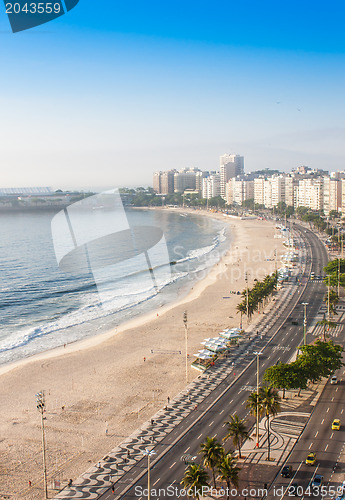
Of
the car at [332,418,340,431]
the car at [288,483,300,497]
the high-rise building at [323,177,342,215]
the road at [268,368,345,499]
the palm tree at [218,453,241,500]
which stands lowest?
the car at [288,483,300,497]

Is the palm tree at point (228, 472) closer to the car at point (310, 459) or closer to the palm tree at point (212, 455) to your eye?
the palm tree at point (212, 455)

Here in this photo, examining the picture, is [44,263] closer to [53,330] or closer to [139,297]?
[139,297]

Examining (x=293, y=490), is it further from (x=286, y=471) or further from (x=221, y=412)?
(x=221, y=412)

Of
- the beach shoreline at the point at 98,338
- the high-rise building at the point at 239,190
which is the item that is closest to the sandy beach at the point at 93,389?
the beach shoreline at the point at 98,338

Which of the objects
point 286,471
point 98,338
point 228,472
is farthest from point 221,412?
point 98,338

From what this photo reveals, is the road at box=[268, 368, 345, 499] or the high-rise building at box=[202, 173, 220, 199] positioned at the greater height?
the high-rise building at box=[202, 173, 220, 199]

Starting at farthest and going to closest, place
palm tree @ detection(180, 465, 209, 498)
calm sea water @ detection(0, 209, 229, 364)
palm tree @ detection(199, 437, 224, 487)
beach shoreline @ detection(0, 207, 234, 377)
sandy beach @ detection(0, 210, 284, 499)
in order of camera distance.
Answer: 1. calm sea water @ detection(0, 209, 229, 364)
2. beach shoreline @ detection(0, 207, 234, 377)
3. sandy beach @ detection(0, 210, 284, 499)
4. palm tree @ detection(199, 437, 224, 487)
5. palm tree @ detection(180, 465, 209, 498)

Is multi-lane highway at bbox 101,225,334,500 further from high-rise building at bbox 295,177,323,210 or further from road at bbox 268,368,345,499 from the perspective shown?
high-rise building at bbox 295,177,323,210

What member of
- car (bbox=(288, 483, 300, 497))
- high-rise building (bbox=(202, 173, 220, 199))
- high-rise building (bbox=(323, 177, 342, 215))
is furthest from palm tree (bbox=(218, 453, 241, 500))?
high-rise building (bbox=(202, 173, 220, 199))
